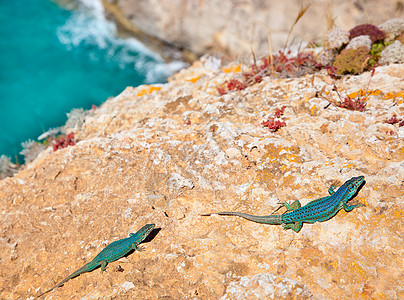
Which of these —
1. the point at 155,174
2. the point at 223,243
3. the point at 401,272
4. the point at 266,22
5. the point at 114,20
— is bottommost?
the point at 401,272

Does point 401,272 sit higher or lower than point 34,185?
lower

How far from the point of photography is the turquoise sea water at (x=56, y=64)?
13844 mm

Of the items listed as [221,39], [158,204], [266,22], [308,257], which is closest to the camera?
[308,257]

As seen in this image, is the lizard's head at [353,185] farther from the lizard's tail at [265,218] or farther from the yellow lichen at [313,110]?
the yellow lichen at [313,110]

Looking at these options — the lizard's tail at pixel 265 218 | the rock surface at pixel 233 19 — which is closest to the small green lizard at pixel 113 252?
the lizard's tail at pixel 265 218

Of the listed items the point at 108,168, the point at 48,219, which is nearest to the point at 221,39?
the point at 108,168

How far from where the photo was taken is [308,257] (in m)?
4.39

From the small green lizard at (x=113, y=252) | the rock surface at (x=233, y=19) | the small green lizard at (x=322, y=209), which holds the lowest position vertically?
the small green lizard at (x=322, y=209)

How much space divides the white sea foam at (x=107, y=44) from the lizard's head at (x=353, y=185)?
12.6m

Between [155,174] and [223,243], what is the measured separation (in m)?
2.07

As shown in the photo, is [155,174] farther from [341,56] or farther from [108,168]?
[341,56]

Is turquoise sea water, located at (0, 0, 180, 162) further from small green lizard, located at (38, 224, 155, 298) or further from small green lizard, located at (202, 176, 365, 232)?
small green lizard, located at (202, 176, 365, 232)

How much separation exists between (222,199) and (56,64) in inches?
578

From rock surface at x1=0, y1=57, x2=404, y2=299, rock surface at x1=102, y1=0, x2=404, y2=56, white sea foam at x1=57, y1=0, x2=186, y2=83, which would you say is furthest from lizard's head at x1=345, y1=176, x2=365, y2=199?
white sea foam at x1=57, y1=0, x2=186, y2=83
